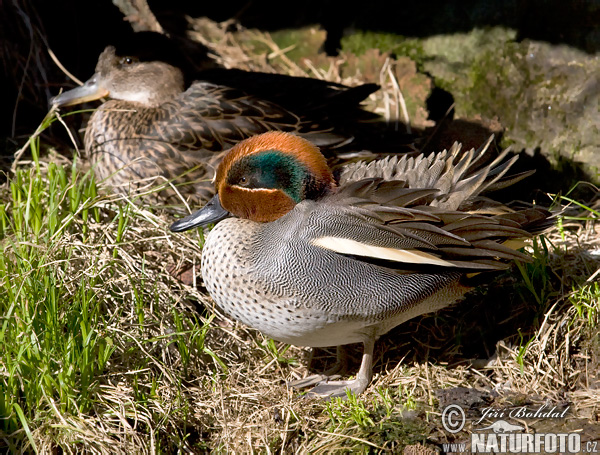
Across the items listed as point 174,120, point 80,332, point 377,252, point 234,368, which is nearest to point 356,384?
point 234,368

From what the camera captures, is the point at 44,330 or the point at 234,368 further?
the point at 234,368

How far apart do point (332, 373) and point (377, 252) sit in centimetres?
85

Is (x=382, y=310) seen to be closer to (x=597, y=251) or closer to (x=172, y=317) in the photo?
(x=172, y=317)

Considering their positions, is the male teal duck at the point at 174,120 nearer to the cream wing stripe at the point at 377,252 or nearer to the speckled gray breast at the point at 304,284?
the speckled gray breast at the point at 304,284

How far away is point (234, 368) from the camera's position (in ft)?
10.6

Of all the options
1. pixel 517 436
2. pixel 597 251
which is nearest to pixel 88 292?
Answer: pixel 517 436

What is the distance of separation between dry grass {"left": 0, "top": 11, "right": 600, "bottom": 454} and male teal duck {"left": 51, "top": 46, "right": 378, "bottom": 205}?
0.34 m

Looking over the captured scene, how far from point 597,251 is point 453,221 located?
1.28 metres

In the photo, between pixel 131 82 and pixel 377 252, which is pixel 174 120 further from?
pixel 377 252

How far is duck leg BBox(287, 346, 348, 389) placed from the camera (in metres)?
3.15

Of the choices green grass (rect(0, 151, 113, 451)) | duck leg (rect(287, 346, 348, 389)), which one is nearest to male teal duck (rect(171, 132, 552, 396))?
duck leg (rect(287, 346, 348, 389))

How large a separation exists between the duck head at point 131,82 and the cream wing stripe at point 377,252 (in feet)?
A: 6.54

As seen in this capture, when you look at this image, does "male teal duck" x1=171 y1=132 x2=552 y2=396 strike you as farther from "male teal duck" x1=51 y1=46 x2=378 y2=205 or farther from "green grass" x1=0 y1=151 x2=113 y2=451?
"male teal duck" x1=51 y1=46 x2=378 y2=205

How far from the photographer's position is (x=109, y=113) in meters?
4.21
